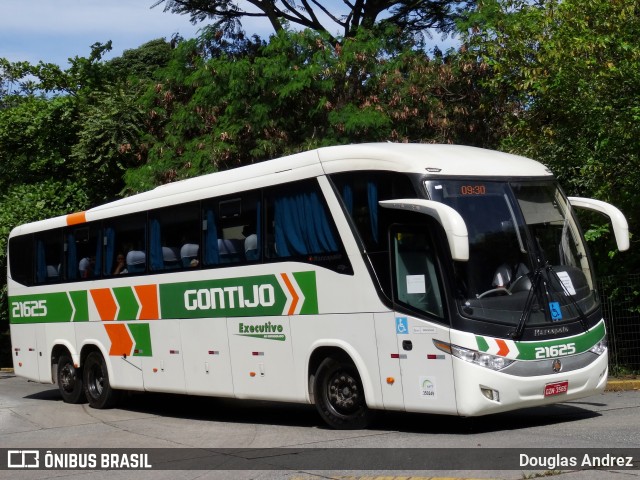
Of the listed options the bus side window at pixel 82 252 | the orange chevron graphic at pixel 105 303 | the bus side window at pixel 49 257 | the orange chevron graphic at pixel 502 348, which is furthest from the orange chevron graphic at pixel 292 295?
the bus side window at pixel 49 257

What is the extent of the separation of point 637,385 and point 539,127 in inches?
238

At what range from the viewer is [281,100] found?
23312 mm

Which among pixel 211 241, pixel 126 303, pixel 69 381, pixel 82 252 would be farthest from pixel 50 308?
pixel 211 241

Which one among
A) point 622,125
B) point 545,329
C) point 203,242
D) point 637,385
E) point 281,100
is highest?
point 281,100

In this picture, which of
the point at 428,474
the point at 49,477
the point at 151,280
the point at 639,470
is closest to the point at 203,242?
the point at 151,280

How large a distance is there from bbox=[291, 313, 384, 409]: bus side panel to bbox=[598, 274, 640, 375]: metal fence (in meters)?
7.08

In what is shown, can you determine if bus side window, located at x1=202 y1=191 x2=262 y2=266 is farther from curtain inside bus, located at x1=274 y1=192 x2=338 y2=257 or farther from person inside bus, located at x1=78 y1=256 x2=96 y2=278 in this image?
person inside bus, located at x1=78 y1=256 x2=96 y2=278

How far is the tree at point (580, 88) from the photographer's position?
16.5 metres

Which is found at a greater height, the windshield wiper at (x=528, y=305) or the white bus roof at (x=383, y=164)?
the white bus roof at (x=383, y=164)

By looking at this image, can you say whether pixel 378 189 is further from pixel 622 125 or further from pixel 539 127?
pixel 539 127

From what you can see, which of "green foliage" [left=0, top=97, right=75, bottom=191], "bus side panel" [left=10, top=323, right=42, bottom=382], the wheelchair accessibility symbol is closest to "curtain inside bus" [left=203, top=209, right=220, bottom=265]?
the wheelchair accessibility symbol

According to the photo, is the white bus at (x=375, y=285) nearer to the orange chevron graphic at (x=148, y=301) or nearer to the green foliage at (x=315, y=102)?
the orange chevron graphic at (x=148, y=301)

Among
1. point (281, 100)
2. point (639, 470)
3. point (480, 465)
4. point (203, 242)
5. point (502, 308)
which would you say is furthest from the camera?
point (281, 100)

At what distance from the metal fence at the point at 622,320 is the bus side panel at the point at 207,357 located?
23.5ft
